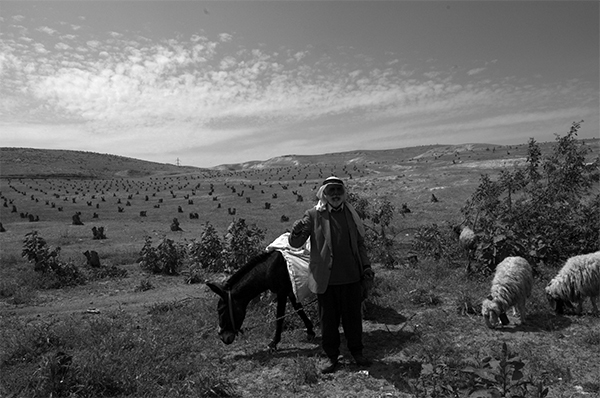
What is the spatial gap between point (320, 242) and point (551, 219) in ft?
27.3

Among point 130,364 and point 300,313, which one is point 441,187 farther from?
point 130,364

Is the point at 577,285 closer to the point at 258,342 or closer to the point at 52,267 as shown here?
the point at 258,342

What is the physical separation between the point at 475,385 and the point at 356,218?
266cm

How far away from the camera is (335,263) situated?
5301 millimetres

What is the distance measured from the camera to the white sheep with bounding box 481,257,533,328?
6355 millimetres

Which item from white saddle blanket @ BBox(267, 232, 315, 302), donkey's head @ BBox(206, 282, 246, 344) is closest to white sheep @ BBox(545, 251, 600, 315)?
white saddle blanket @ BBox(267, 232, 315, 302)

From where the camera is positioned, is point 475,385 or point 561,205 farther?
point 561,205

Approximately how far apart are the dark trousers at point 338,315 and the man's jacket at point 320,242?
0.25 m

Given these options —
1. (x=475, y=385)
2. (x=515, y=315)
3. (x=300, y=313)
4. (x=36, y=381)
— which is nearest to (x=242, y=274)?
(x=300, y=313)

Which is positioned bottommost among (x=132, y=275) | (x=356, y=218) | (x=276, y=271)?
(x=132, y=275)

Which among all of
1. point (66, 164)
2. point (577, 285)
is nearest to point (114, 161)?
point (66, 164)

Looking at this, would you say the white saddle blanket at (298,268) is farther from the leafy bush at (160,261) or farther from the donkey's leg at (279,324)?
the leafy bush at (160,261)

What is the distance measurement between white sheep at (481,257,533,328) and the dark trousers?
2598 mm

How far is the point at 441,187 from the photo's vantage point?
3175 cm
